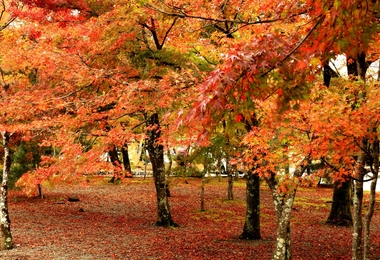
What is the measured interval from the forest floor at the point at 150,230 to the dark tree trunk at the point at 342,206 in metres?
0.71

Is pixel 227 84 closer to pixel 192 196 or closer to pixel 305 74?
pixel 305 74

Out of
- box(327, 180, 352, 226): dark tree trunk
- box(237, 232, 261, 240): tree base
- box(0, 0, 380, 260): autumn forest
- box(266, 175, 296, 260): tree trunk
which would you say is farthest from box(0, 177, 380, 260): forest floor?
box(266, 175, 296, 260): tree trunk

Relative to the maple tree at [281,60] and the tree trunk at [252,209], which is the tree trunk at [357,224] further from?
the tree trunk at [252,209]

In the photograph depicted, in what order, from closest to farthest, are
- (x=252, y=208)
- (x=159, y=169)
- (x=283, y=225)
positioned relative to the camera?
1. (x=283, y=225)
2. (x=252, y=208)
3. (x=159, y=169)

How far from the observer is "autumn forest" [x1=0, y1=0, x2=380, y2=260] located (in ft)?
12.0

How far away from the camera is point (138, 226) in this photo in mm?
16328

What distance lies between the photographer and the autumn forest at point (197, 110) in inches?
144

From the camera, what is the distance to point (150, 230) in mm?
15445

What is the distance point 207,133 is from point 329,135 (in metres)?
4.73

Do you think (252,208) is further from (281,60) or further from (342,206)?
(281,60)

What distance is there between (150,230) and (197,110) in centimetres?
1332

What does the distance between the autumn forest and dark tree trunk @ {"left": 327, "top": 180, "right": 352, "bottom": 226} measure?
7cm

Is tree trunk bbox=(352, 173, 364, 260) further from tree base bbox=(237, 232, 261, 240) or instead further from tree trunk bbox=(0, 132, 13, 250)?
tree trunk bbox=(0, 132, 13, 250)

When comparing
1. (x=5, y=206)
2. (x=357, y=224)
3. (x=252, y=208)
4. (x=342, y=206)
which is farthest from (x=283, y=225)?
(x=342, y=206)
